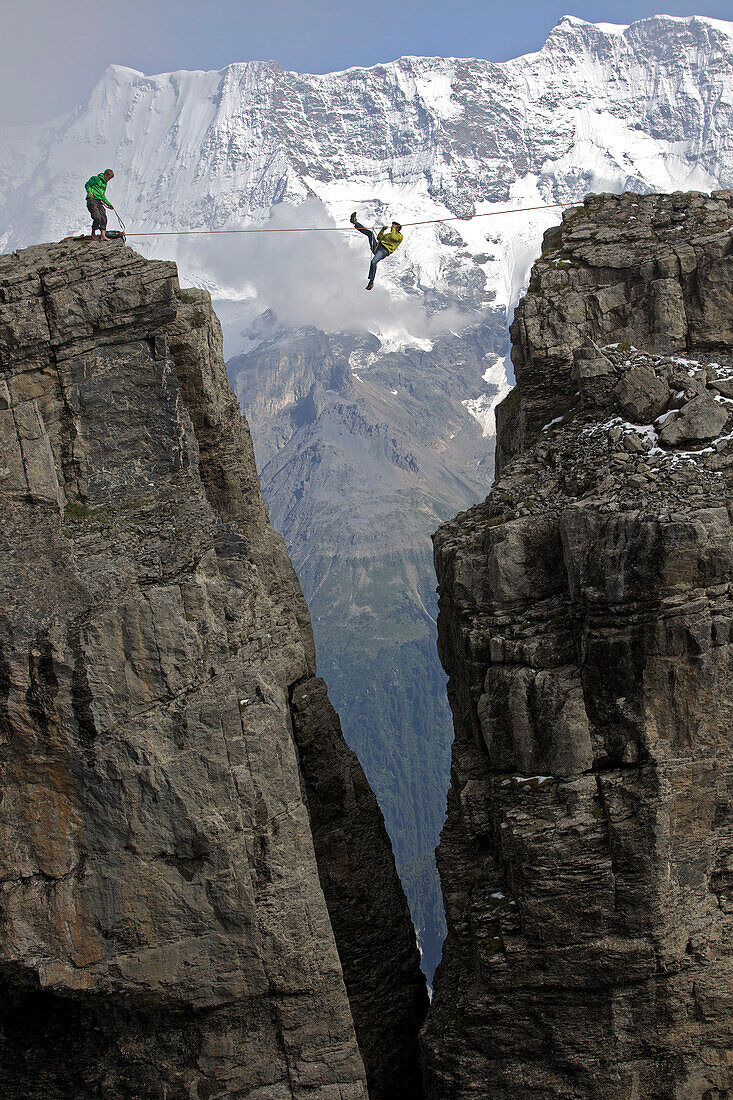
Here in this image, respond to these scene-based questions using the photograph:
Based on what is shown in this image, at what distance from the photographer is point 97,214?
3794 centimetres

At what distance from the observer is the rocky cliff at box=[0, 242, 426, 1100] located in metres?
30.7

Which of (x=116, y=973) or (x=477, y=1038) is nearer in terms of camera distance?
(x=116, y=973)

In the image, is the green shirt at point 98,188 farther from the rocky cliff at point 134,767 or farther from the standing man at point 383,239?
the standing man at point 383,239

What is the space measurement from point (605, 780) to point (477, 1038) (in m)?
9.98

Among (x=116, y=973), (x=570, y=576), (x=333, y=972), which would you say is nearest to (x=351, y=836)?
(x=333, y=972)

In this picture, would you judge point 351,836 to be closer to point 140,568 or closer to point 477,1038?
point 477,1038

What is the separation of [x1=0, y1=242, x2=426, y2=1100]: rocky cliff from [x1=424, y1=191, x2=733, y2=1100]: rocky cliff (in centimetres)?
575

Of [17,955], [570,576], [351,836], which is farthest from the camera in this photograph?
[351,836]

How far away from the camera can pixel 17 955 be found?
3042 cm

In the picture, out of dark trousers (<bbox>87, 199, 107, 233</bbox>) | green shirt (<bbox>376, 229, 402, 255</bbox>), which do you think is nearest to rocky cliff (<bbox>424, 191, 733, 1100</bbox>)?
green shirt (<bbox>376, 229, 402, 255</bbox>)

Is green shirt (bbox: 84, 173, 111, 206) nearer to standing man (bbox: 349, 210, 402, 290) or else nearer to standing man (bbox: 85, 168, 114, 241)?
standing man (bbox: 85, 168, 114, 241)

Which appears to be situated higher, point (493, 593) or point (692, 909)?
point (493, 593)

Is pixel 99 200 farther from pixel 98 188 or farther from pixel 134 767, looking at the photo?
pixel 134 767

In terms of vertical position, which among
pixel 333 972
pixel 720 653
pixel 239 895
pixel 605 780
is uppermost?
pixel 720 653
